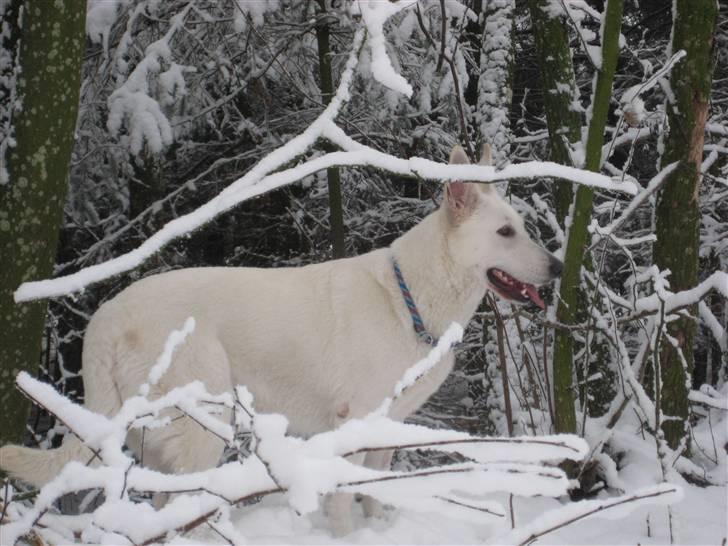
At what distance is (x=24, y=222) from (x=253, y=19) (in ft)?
12.7

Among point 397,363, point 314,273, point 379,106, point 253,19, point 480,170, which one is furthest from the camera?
point 379,106

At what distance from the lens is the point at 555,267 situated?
3811mm

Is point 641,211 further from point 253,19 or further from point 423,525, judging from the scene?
point 423,525

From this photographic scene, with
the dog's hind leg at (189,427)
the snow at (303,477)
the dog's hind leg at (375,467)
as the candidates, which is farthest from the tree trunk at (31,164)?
the snow at (303,477)

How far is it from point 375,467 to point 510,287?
4.01ft

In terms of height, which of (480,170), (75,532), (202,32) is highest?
(202,32)

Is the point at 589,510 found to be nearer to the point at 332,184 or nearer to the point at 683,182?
the point at 683,182

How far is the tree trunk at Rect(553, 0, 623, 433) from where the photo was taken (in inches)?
146

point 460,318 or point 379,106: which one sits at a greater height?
point 379,106

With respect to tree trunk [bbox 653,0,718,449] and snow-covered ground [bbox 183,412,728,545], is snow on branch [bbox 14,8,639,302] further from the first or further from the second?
tree trunk [bbox 653,0,718,449]

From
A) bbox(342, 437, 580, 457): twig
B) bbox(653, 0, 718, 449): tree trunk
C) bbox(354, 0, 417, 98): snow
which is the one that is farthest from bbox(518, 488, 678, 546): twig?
bbox(653, 0, 718, 449): tree trunk

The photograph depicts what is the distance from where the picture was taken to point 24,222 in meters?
3.14

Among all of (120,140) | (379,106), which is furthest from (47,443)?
(379,106)

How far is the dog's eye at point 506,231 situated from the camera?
3834mm
